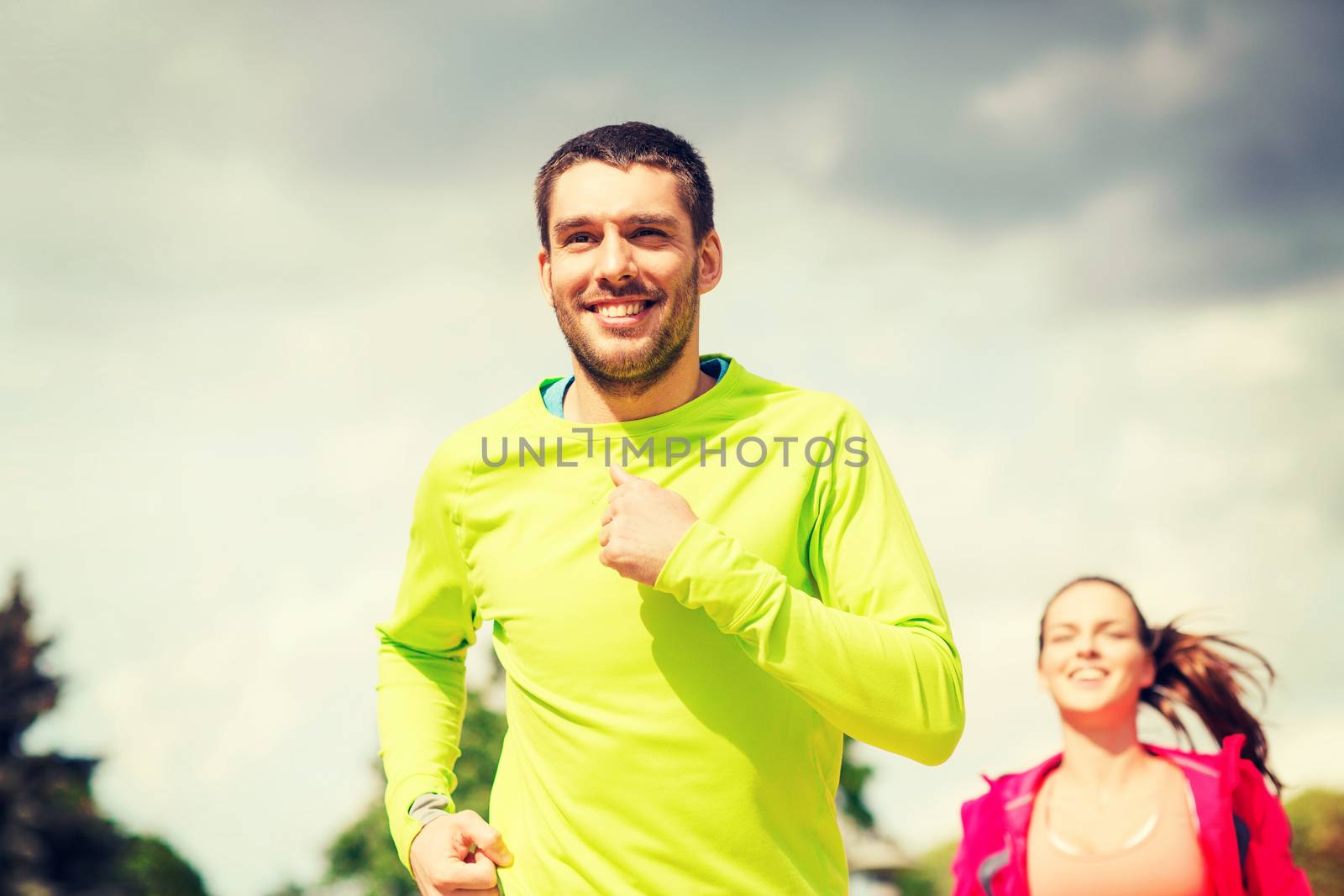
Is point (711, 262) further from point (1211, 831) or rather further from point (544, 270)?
point (1211, 831)

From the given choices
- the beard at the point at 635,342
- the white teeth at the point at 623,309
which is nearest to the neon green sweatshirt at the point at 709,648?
the beard at the point at 635,342

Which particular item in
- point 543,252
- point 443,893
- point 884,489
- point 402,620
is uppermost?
point 543,252

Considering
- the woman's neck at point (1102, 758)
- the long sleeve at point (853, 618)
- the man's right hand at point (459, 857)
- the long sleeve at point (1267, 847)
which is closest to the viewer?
the long sleeve at point (853, 618)

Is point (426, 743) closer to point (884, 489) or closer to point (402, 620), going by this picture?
point (402, 620)

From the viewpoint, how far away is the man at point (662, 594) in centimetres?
280

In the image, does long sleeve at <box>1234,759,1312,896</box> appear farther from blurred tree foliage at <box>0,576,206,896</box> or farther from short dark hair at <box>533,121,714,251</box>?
blurred tree foliage at <box>0,576,206,896</box>

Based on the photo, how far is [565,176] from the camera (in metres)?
3.31

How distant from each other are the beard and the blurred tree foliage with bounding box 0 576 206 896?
2328 cm

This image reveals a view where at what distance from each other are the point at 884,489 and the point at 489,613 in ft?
3.29

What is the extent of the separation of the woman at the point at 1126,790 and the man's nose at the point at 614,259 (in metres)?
3.75

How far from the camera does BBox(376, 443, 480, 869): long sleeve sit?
3449mm

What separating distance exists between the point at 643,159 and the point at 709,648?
1.17 meters

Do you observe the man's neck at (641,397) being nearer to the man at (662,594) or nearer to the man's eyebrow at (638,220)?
the man at (662,594)

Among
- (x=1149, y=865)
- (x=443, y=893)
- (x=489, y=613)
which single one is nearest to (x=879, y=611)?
(x=489, y=613)
